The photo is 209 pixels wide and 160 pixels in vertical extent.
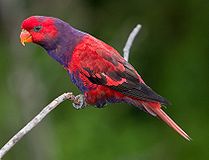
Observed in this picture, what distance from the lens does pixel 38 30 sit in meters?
4.16

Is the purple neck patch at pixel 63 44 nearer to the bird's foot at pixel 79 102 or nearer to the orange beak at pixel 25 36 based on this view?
the orange beak at pixel 25 36

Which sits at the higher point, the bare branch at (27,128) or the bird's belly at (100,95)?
the bare branch at (27,128)

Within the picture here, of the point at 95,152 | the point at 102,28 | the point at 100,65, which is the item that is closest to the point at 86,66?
the point at 100,65

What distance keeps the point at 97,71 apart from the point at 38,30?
0.49 metres

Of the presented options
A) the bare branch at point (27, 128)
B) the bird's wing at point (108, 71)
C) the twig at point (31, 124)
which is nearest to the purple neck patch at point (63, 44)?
the bird's wing at point (108, 71)

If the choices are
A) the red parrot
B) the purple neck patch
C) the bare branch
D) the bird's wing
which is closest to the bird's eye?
the red parrot

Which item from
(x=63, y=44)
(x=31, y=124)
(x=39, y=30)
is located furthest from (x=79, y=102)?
(x=31, y=124)

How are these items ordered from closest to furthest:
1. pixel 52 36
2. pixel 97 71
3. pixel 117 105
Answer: pixel 97 71 < pixel 52 36 < pixel 117 105

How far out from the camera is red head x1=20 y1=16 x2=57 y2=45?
13.5 feet

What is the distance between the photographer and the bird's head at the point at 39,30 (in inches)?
162

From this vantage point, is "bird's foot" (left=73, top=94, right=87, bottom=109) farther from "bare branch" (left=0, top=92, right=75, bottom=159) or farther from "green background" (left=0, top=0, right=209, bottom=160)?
"green background" (left=0, top=0, right=209, bottom=160)

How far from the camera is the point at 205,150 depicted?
6.06 meters

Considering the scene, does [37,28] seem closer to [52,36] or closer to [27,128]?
[52,36]

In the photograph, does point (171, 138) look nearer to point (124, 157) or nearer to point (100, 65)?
point (124, 157)
